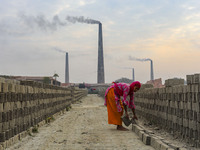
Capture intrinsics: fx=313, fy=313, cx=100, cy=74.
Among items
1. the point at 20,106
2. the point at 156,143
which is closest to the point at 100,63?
the point at 20,106

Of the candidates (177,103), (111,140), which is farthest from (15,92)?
(177,103)

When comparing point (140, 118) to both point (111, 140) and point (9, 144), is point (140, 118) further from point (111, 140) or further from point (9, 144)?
point (9, 144)

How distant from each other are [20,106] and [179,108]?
3.78 metres

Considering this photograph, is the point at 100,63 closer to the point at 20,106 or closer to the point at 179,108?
the point at 20,106

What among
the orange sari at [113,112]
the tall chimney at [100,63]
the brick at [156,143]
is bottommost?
the brick at [156,143]

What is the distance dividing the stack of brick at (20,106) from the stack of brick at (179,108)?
369cm

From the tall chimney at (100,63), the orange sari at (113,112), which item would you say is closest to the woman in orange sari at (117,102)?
the orange sari at (113,112)

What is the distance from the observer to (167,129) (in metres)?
8.47

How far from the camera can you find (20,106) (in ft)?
24.6

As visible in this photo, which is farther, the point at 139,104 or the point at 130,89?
the point at 139,104

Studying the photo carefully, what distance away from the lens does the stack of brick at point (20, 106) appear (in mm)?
6250

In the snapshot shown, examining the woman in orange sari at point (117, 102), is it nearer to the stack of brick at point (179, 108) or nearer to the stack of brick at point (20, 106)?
the stack of brick at point (179, 108)

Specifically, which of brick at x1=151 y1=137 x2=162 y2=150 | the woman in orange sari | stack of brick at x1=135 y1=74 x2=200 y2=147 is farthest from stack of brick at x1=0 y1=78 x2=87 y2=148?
stack of brick at x1=135 y1=74 x2=200 y2=147

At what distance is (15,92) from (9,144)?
1202mm
